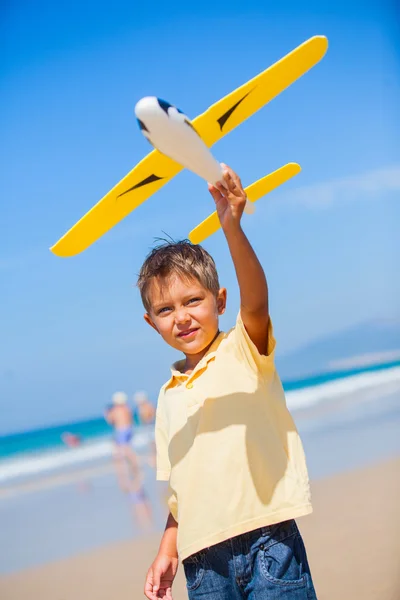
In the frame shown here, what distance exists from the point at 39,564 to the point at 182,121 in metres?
5.54

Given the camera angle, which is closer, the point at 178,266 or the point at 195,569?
the point at 195,569

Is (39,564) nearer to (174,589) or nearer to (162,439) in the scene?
(174,589)

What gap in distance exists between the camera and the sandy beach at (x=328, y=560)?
3.91 m

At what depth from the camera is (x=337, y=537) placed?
495cm

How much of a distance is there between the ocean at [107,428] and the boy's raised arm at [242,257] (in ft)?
34.2

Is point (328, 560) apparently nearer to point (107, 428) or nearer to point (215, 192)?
point (215, 192)

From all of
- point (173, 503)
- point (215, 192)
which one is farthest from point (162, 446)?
point (215, 192)

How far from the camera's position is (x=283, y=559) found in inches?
70.4

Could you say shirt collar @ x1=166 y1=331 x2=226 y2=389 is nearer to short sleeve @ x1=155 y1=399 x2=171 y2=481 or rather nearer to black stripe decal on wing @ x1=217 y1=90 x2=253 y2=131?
short sleeve @ x1=155 y1=399 x2=171 y2=481

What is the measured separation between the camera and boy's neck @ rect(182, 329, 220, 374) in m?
2.03

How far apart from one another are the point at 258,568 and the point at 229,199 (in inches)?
37.1

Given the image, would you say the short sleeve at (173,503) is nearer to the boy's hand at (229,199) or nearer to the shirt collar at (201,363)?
the shirt collar at (201,363)

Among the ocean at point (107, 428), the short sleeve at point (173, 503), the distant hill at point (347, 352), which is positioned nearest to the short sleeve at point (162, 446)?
the short sleeve at point (173, 503)

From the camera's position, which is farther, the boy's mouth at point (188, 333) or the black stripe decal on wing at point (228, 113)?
the boy's mouth at point (188, 333)
